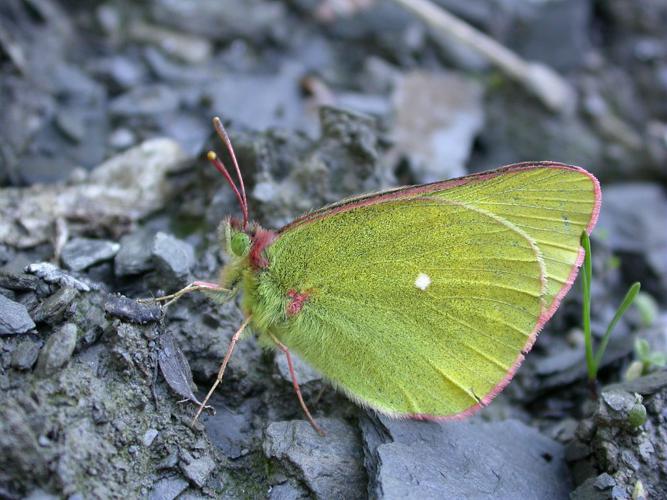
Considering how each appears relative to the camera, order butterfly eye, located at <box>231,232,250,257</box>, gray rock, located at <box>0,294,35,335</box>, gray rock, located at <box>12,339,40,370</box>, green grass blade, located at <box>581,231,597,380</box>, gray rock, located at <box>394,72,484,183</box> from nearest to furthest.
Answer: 1. gray rock, located at <box>12,339,40,370</box>
2. gray rock, located at <box>0,294,35,335</box>
3. green grass blade, located at <box>581,231,597,380</box>
4. butterfly eye, located at <box>231,232,250,257</box>
5. gray rock, located at <box>394,72,484,183</box>

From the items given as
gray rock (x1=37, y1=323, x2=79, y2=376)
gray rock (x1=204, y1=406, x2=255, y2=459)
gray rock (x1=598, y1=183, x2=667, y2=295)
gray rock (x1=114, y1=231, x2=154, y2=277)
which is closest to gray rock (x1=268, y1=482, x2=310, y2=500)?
gray rock (x1=204, y1=406, x2=255, y2=459)

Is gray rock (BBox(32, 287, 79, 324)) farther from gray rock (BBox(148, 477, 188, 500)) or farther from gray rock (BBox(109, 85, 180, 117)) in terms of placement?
gray rock (BBox(109, 85, 180, 117))

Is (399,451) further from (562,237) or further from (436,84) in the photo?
(436,84)

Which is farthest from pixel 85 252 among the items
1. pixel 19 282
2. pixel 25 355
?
pixel 25 355

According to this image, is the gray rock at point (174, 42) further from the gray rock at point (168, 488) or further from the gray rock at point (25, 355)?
the gray rock at point (168, 488)

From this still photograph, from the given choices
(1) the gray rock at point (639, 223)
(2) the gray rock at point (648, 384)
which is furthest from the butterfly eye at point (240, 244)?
(1) the gray rock at point (639, 223)

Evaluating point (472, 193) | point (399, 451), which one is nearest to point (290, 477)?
point (399, 451)
